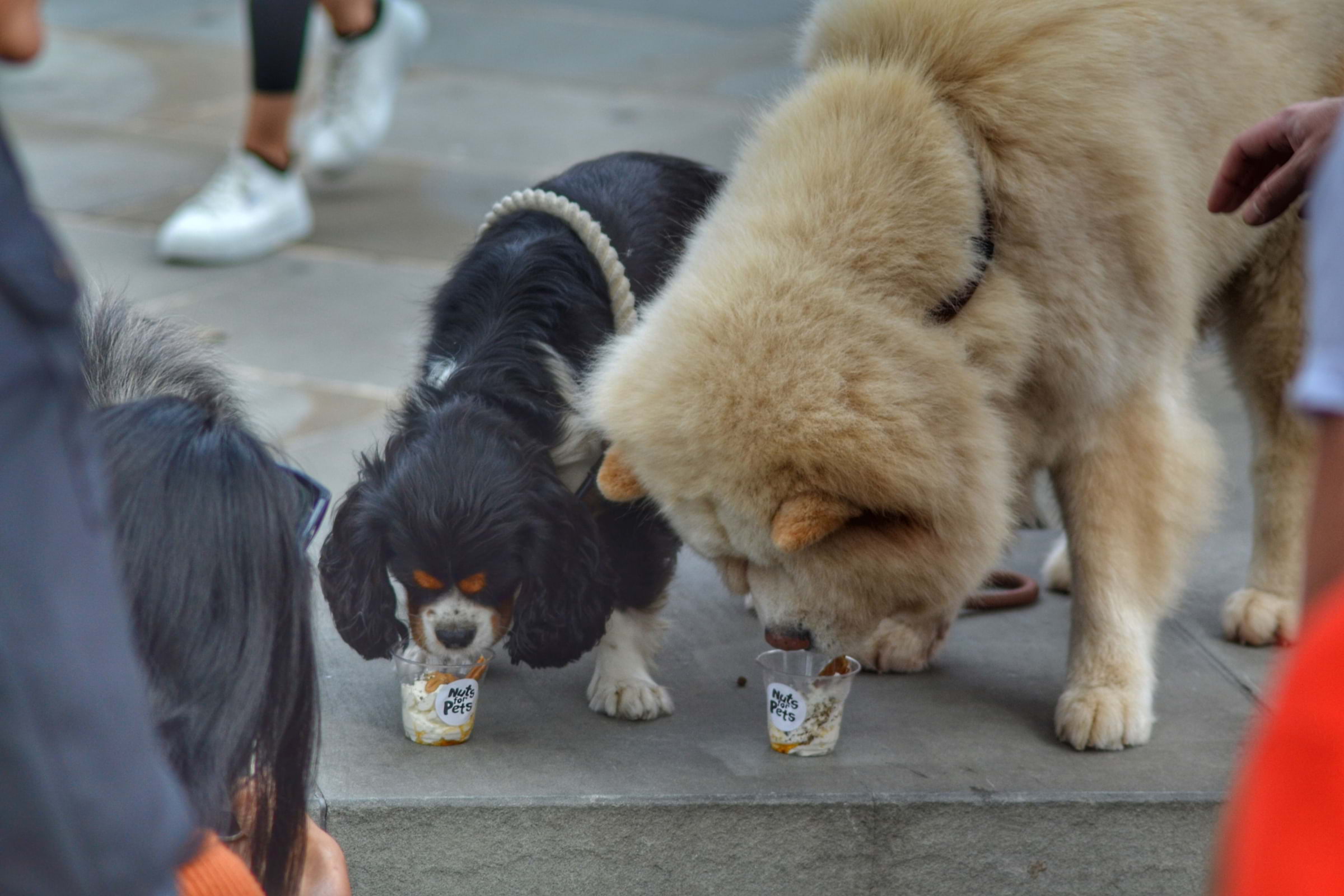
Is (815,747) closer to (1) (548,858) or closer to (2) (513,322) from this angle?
(1) (548,858)

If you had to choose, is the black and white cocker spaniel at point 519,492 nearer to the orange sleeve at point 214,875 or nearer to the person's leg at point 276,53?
the orange sleeve at point 214,875

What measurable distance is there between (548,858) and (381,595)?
597 millimetres

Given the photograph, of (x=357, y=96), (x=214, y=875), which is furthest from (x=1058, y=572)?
(x=357, y=96)

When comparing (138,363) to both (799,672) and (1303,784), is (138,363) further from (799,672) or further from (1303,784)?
(1303,784)

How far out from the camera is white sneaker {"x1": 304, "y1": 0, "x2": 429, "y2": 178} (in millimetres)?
7293

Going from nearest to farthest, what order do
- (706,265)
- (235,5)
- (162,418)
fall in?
(162,418) → (706,265) → (235,5)

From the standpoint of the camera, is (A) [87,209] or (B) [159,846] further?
(A) [87,209]

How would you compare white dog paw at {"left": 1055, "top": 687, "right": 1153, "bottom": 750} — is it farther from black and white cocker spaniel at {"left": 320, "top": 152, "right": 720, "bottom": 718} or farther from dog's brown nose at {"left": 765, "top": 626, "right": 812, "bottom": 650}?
black and white cocker spaniel at {"left": 320, "top": 152, "right": 720, "bottom": 718}

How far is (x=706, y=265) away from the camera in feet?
8.32

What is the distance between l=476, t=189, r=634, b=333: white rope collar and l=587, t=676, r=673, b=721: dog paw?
0.77 metres

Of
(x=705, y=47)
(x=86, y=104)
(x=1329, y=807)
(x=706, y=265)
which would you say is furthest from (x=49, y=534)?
(x=705, y=47)

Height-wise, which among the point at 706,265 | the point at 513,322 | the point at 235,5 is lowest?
the point at 235,5

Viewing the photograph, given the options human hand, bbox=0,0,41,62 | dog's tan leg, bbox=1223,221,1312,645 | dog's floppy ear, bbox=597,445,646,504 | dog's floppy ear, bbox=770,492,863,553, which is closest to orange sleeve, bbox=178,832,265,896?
human hand, bbox=0,0,41,62

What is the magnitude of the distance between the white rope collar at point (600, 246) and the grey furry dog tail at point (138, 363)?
914mm
